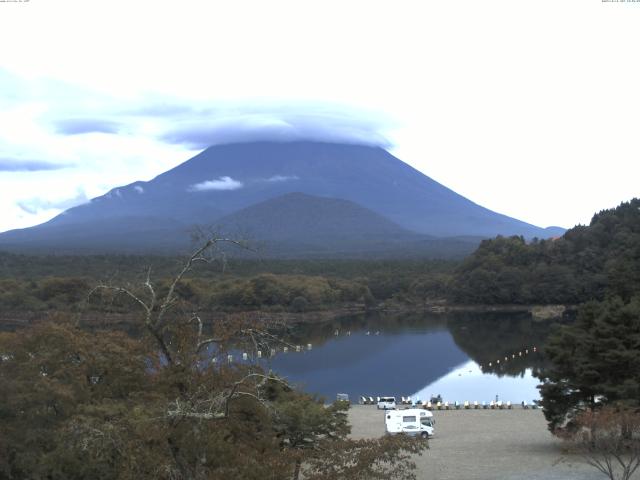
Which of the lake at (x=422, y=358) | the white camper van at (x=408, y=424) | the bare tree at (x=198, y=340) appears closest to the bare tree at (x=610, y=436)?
the white camper van at (x=408, y=424)

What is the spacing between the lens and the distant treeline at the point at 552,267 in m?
64.8

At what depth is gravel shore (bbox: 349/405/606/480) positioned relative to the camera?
47.9 feet

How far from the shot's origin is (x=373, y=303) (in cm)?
7194

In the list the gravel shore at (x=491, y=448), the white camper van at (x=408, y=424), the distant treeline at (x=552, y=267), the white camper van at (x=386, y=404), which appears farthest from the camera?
the distant treeline at (x=552, y=267)

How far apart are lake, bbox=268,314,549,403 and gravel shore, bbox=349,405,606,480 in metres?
4.58

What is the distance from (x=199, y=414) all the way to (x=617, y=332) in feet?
37.1

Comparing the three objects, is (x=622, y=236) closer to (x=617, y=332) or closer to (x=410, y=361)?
(x=410, y=361)

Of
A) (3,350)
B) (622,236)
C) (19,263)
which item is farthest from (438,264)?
(3,350)

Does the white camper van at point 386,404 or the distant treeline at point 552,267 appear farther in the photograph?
the distant treeline at point 552,267

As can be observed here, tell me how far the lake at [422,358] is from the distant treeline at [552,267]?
Answer: 5.55m

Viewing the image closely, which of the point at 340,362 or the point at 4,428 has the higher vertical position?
the point at 4,428

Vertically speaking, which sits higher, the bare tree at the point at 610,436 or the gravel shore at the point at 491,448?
the bare tree at the point at 610,436

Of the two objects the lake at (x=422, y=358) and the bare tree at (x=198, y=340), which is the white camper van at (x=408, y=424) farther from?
the bare tree at (x=198, y=340)

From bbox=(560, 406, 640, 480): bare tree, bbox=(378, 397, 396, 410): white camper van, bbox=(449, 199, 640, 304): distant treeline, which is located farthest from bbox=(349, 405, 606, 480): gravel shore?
bbox=(449, 199, 640, 304): distant treeline
